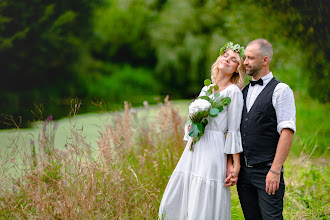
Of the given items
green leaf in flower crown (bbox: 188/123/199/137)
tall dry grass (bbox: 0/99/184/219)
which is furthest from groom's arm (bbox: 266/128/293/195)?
tall dry grass (bbox: 0/99/184/219)

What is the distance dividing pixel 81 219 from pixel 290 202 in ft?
5.91

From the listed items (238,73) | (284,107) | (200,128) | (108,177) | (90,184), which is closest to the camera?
(284,107)

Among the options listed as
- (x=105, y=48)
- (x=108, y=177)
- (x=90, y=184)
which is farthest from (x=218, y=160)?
(x=105, y=48)

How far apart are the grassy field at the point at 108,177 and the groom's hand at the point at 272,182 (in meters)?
0.91

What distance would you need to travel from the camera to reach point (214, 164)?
2.10m

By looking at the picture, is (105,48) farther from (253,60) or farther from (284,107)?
(284,107)

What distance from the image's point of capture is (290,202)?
3.13m

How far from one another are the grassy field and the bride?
1.47 ft

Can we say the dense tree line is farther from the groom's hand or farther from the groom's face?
the groom's hand

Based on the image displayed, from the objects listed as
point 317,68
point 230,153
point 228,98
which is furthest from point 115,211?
point 317,68

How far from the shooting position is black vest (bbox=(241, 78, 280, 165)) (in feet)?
6.35

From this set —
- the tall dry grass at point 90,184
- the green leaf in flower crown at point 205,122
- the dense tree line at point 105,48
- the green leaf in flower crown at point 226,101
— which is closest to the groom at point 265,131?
the green leaf in flower crown at point 226,101

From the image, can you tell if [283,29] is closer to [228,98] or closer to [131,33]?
[228,98]

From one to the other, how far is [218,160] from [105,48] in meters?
16.5
